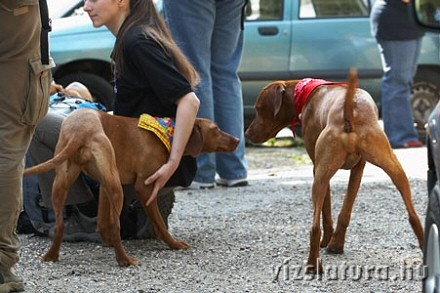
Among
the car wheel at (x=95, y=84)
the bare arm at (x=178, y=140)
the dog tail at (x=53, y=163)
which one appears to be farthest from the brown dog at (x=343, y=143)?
A: the car wheel at (x=95, y=84)

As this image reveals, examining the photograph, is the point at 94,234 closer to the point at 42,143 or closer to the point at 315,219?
the point at 42,143

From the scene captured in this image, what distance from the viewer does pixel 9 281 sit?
545cm

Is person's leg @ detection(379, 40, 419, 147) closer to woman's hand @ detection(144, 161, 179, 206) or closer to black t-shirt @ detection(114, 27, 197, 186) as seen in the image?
black t-shirt @ detection(114, 27, 197, 186)

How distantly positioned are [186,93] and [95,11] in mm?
745

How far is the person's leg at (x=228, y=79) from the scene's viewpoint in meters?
8.66

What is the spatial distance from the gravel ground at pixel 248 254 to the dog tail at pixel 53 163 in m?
0.54

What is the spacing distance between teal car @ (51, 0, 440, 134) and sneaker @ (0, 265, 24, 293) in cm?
760

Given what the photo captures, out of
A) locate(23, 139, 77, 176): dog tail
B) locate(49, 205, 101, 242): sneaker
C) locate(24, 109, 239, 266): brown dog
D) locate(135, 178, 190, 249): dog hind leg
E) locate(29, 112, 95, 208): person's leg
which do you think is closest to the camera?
locate(23, 139, 77, 176): dog tail

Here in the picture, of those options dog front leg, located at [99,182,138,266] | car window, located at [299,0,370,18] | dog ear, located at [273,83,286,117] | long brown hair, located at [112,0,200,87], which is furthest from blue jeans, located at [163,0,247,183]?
A: car window, located at [299,0,370,18]

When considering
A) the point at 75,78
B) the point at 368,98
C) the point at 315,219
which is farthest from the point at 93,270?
the point at 75,78

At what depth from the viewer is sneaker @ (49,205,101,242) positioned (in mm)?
6691

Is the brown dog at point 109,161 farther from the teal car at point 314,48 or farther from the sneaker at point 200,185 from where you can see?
the teal car at point 314,48

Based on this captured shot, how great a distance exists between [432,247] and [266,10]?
9.23m

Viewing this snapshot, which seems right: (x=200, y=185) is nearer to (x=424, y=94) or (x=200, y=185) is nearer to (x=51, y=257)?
(x=51, y=257)
